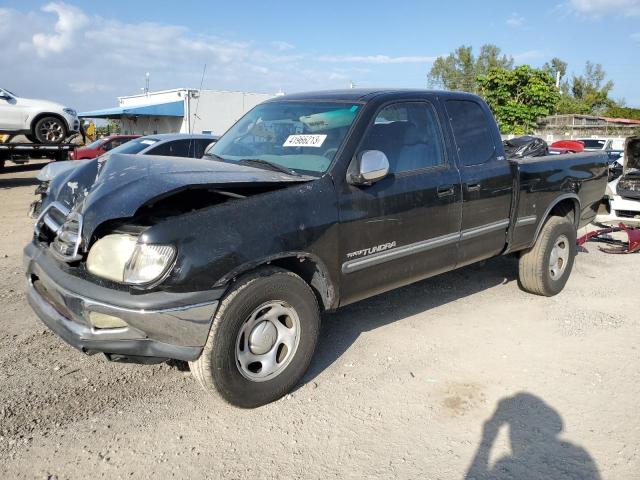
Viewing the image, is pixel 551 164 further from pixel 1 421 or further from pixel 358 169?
pixel 1 421

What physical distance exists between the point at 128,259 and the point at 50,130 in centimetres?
1346

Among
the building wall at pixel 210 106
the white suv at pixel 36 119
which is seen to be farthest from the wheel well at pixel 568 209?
the building wall at pixel 210 106

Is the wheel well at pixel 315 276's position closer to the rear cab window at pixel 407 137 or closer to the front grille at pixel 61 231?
the rear cab window at pixel 407 137

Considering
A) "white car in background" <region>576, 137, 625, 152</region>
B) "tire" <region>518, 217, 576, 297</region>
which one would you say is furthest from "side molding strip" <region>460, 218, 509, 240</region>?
"white car in background" <region>576, 137, 625, 152</region>

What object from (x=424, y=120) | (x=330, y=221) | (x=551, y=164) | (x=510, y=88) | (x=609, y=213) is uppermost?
(x=510, y=88)

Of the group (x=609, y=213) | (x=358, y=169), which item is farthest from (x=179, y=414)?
(x=609, y=213)

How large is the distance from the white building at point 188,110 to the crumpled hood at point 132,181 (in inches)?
762

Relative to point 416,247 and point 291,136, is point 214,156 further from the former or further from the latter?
point 416,247

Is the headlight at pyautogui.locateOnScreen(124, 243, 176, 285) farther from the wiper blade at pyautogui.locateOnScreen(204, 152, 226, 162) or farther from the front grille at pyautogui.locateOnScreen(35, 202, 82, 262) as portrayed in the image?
the wiper blade at pyautogui.locateOnScreen(204, 152, 226, 162)

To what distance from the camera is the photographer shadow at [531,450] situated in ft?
8.89

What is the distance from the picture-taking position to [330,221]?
3.35 meters

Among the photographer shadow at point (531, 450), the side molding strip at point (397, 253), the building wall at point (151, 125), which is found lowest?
the photographer shadow at point (531, 450)

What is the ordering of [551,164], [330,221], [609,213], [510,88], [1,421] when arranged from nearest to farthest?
[1,421] < [330,221] < [551,164] < [609,213] < [510,88]

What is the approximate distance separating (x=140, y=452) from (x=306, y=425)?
0.92 metres
